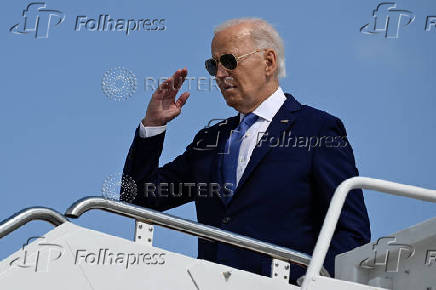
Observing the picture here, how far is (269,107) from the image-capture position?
6.45m

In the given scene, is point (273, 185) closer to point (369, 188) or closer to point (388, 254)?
point (388, 254)

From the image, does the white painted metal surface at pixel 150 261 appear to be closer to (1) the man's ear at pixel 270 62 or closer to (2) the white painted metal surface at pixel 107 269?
(2) the white painted metal surface at pixel 107 269

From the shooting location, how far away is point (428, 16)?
8062mm

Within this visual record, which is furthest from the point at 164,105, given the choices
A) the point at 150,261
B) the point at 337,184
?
the point at 150,261

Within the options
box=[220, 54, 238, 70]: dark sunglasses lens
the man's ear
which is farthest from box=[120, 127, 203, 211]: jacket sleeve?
the man's ear

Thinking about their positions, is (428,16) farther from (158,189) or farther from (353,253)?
(353,253)

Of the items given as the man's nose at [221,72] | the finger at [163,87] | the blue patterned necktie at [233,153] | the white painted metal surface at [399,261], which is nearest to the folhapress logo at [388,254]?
the white painted metal surface at [399,261]

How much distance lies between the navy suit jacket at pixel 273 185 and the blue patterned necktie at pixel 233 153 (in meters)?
0.04

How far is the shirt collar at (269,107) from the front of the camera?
21.0 ft

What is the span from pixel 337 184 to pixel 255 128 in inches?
30.4

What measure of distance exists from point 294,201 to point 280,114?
2.29ft

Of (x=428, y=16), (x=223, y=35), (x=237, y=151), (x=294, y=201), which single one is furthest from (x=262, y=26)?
(x=428, y=16)

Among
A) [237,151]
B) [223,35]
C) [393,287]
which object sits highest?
[223,35]

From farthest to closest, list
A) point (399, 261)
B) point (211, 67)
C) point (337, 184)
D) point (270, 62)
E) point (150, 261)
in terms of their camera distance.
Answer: point (270, 62) < point (211, 67) < point (337, 184) < point (399, 261) < point (150, 261)
